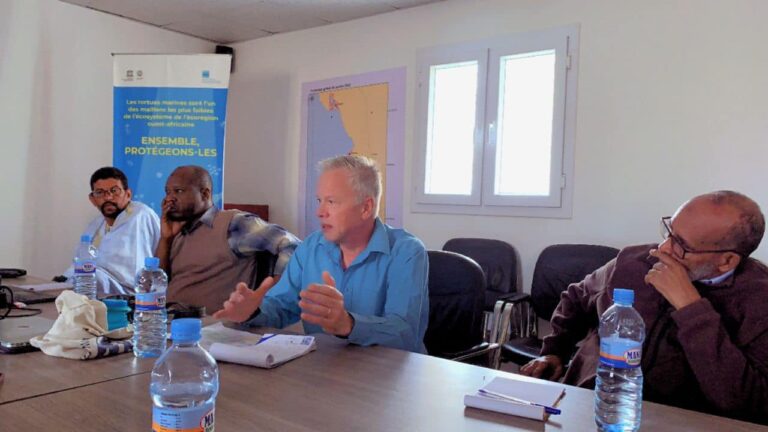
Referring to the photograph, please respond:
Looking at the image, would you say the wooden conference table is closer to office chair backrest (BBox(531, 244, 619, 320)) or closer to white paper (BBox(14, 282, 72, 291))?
white paper (BBox(14, 282, 72, 291))

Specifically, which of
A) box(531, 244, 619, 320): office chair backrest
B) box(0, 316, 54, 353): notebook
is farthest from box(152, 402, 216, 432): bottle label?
box(531, 244, 619, 320): office chair backrest

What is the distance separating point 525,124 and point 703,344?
2.70m

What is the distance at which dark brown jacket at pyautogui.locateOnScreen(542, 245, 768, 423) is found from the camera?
1.49 metres

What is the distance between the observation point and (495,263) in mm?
3869

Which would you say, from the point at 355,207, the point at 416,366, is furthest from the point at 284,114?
the point at 416,366

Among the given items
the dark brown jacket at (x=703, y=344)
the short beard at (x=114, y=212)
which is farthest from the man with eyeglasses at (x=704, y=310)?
the short beard at (x=114, y=212)

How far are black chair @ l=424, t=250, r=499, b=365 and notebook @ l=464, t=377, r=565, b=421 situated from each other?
93cm

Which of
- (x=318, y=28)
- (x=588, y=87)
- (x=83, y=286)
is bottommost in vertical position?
(x=83, y=286)

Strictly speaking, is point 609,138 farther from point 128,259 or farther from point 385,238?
point 128,259

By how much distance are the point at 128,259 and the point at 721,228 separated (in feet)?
9.16

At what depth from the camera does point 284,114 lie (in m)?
5.52

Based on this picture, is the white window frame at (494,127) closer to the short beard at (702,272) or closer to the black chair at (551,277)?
the black chair at (551,277)

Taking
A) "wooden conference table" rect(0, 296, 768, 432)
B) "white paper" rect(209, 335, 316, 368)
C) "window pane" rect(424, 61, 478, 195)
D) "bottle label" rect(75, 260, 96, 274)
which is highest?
"window pane" rect(424, 61, 478, 195)

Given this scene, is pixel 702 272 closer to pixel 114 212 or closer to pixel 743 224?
pixel 743 224
